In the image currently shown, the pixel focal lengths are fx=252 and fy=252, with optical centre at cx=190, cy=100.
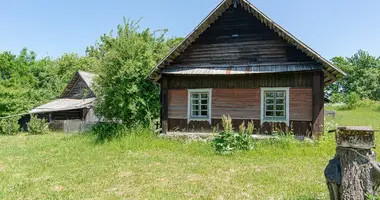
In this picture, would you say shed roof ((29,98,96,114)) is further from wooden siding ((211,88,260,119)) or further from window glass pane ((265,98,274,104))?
window glass pane ((265,98,274,104))

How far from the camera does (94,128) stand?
14094 millimetres

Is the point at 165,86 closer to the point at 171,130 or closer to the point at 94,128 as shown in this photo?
the point at 171,130

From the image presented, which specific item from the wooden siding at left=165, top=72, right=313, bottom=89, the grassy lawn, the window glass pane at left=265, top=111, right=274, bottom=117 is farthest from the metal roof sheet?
the grassy lawn

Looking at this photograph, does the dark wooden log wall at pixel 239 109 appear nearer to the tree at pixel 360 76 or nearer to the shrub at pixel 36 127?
the shrub at pixel 36 127

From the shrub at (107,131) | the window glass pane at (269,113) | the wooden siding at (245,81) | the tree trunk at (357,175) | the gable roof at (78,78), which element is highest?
the gable roof at (78,78)

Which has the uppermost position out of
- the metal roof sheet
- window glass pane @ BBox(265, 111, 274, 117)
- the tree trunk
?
the metal roof sheet

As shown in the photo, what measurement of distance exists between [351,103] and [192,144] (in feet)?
103

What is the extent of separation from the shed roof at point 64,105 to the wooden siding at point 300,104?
55.5ft

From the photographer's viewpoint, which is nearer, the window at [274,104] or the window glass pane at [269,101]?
the window at [274,104]

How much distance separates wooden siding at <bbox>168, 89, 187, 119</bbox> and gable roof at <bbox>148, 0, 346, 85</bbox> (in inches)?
46.8

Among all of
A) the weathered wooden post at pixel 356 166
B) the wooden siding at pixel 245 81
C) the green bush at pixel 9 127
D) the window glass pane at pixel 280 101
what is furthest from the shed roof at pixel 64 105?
the weathered wooden post at pixel 356 166

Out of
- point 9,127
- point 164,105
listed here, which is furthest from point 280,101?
point 9,127

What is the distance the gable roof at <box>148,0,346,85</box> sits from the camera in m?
10.0

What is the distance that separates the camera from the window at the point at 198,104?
12.3 m
